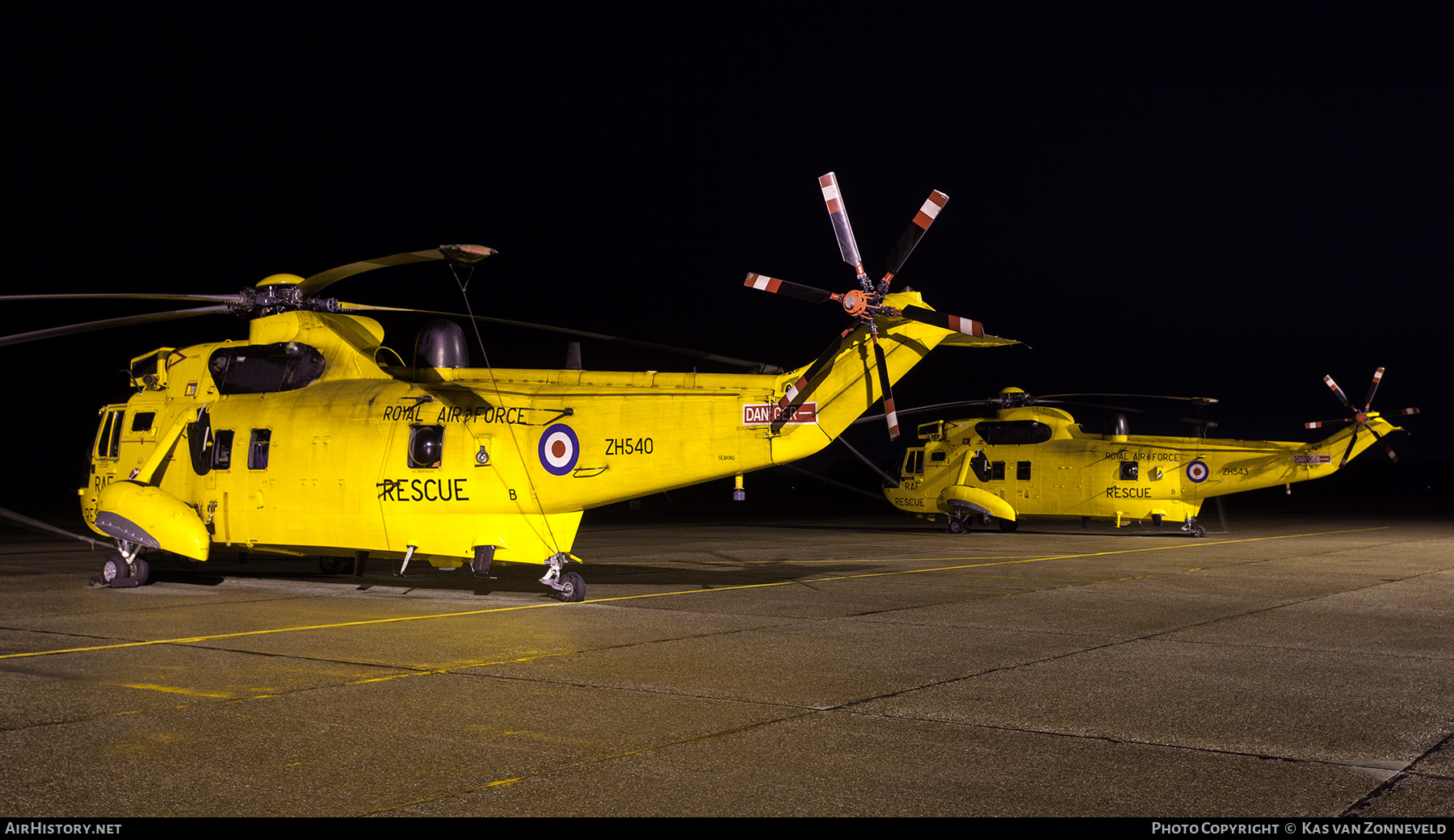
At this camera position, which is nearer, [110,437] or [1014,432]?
[110,437]

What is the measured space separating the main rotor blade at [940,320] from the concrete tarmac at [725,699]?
143 inches

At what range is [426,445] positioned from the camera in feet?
46.7

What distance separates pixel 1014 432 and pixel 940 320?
2080cm

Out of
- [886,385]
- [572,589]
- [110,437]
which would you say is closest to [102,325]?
[110,437]

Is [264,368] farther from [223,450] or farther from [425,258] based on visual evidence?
[425,258]

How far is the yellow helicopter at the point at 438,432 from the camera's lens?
13.6 meters

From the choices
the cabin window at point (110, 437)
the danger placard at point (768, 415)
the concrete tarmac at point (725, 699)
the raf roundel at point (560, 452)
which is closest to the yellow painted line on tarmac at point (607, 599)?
the concrete tarmac at point (725, 699)

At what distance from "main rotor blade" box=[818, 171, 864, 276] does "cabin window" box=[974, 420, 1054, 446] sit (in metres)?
20.9

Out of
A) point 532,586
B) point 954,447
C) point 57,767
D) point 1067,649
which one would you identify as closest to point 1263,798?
point 1067,649

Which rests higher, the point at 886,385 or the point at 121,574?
the point at 886,385

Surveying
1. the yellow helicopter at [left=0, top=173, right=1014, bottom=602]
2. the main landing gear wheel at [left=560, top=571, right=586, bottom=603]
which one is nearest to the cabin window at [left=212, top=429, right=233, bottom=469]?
the yellow helicopter at [left=0, top=173, right=1014, bottom=602]

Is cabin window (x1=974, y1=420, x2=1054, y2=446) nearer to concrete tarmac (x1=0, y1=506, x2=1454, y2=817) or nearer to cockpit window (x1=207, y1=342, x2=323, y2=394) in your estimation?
concrete tarmac (x1=0, y1=506, x2=1454, y2=817)

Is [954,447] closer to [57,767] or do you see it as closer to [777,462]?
[777,462]

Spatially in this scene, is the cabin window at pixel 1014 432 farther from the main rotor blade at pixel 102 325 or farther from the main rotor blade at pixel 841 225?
the main rotor blade at pixel 102 325
